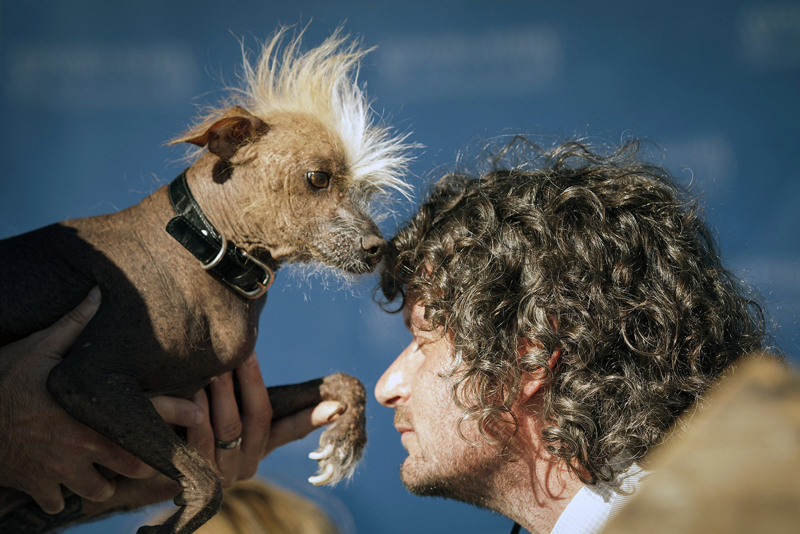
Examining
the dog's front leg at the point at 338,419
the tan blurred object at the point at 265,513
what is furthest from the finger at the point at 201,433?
the tan blurred object at the point at 265,513

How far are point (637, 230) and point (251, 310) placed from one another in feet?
2.65

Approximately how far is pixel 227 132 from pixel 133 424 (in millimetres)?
596

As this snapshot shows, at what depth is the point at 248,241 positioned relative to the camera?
1.20 metres

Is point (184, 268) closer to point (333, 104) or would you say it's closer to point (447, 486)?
point (333, 104)

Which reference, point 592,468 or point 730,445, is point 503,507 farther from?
point 730,445

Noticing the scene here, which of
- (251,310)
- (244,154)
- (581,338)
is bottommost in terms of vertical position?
(581,338)

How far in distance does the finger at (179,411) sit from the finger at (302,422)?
28 centimetres

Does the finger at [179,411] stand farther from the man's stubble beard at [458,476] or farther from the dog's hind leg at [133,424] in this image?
the man's stubble beard at [458,476]

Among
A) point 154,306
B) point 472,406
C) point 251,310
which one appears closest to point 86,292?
point 154,306

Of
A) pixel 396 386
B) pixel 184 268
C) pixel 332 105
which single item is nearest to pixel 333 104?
pixel 332 105

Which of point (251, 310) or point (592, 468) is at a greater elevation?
point (251, 310)

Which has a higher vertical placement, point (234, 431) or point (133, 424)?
point (133, 424)

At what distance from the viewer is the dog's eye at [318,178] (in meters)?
1.19

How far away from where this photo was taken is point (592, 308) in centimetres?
107
